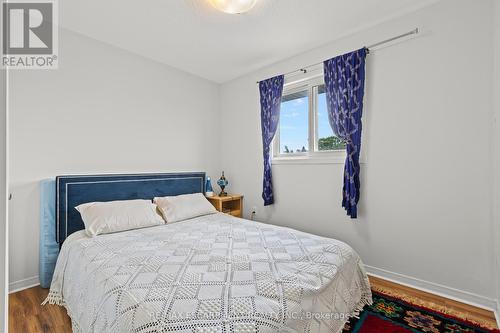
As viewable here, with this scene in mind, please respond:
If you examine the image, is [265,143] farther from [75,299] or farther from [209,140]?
[75,299]

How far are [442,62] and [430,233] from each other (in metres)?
1.51

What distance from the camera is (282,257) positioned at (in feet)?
5.50

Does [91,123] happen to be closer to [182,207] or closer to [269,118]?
[182,207]

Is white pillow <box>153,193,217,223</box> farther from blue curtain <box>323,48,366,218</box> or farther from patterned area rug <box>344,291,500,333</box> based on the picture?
patterned area rug <box>344,291,500,333</box>

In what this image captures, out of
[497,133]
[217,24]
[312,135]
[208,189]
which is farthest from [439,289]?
[217,24]

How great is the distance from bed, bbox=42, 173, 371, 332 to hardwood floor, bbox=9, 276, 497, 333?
0.12m

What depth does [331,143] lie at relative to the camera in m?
Result: 2.86

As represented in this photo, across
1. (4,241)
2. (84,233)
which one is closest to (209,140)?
(84,233)

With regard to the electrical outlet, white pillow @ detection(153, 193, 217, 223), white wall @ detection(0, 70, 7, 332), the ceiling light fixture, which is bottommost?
the electrical outlet

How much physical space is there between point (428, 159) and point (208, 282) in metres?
2.14

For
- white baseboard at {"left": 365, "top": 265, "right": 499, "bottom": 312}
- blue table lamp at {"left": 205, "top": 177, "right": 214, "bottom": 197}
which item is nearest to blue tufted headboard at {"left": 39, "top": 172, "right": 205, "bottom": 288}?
blue table lamp at {"left": 205, "top": 177, "right": 214, "bottom": 197}

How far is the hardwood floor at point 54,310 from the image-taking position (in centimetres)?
173

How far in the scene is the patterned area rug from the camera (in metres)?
1.66

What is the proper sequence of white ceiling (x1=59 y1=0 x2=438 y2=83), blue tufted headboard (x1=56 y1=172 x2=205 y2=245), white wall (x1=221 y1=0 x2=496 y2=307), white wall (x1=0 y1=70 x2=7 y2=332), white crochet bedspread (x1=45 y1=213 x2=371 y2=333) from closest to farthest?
white wall (x1=0 y1=70 x2=7 y2=332)
white crochet bedspread (x1=45 y1=213 x2=371 y2=333)
white wall (x1=221 y1=0 x2=496 y2=307)
white ceiling (x1=59 y1=0 x2=438 y2=83)
blue tufted headboard (x1=56 y1=172 x2=205 y2=245)
